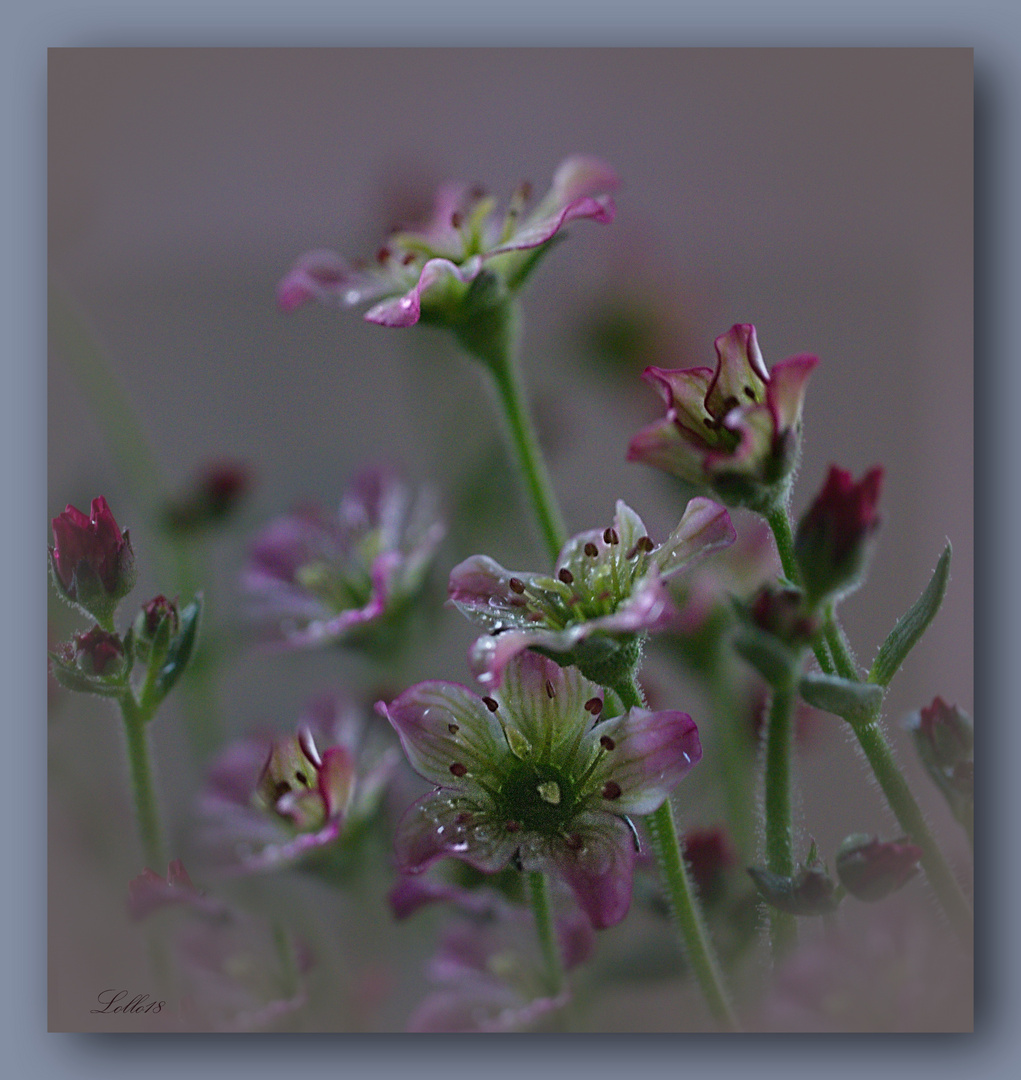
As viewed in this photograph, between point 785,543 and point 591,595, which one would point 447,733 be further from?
point 785,543

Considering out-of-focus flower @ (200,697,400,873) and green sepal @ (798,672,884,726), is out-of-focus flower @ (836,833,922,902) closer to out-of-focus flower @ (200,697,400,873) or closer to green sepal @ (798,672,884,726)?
green sepal @ (798,672,884,726)

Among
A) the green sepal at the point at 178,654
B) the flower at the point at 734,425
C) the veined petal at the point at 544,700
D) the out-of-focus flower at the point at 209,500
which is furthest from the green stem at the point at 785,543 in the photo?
the out-of-focus flower at the point at 209,500

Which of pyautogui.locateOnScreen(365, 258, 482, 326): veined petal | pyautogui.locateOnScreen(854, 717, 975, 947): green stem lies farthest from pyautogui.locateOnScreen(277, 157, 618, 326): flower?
pyautogui.locateOnScreen(854, 717, 975, 947): green stem

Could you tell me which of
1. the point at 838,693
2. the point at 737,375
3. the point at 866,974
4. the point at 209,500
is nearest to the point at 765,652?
the point at 838,693

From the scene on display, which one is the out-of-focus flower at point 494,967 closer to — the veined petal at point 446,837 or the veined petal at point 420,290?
the veined petal at point 446,837

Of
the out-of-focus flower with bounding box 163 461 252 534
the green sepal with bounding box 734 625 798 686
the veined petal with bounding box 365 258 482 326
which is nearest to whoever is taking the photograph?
the green sepal with bounding box 734 625 798 686

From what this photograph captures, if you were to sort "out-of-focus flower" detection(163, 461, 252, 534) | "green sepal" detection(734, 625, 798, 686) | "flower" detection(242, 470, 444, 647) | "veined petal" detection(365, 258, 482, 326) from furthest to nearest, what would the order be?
"out-of-focus flower" detection(163, 461, 252, 534), "flower" detection(242, 470, 444, 647), "veined petal" detection(365, 258, 482, 326), "green sepal" detection(734, 625, 798, 686)

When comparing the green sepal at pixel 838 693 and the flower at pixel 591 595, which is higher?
the flower at pixel 591 595
